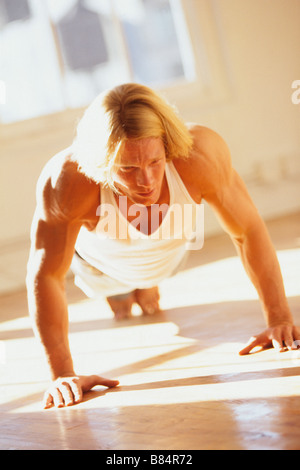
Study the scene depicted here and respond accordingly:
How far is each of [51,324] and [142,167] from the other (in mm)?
441

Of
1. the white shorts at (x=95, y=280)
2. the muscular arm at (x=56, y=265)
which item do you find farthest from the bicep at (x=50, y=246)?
the white shorts at (x=95, y=280)

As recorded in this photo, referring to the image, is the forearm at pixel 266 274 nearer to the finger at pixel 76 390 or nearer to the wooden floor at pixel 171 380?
the wooden floor at pixel 171 380

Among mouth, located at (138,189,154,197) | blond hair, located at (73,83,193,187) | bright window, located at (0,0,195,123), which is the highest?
bright window, located at (0,0,195,123)

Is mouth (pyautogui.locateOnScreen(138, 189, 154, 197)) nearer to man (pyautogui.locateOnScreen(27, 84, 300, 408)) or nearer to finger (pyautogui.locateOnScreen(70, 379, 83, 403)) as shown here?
man (pyautogui.locateOnScreen(27, 84, 300, 408))

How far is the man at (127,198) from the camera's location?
1620mm

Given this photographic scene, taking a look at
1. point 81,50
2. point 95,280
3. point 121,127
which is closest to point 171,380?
point 121,127

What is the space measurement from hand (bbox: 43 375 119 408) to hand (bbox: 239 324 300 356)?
348mm

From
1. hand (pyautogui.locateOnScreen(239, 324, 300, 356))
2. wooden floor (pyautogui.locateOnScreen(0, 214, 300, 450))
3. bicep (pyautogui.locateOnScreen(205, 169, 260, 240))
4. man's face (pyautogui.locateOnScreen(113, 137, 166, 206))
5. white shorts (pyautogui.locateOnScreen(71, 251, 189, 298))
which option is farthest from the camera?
white shorts (pyautogui.locateOnScreen(71, 251, 189, 298))

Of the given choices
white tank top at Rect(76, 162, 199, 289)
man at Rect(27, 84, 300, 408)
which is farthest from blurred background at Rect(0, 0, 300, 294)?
man at Rect(27, 84, 300, 408)

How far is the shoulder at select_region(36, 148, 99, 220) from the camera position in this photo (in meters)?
1.75

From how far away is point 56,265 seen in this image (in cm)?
175

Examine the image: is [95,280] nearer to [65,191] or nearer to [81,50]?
[65,191]

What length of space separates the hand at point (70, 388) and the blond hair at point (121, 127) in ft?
1.54

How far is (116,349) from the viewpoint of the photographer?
7.06ft
